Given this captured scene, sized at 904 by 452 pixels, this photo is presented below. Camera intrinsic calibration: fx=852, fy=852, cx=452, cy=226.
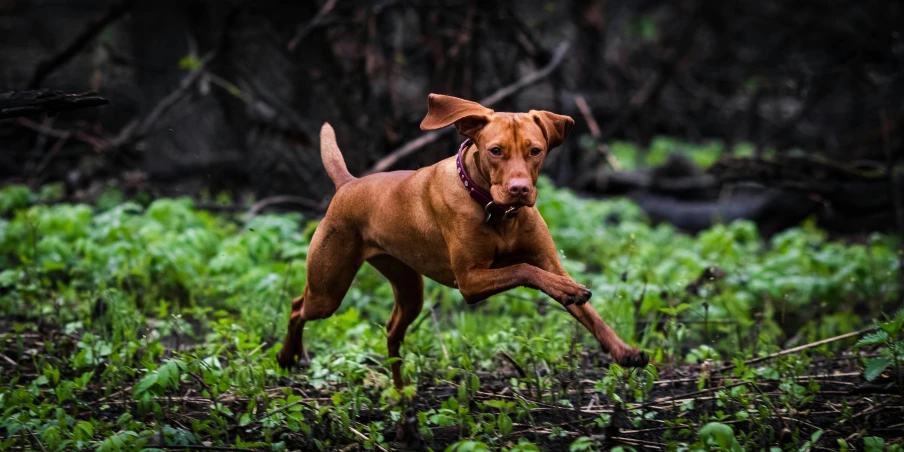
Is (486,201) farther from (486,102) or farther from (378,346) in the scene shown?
(486,102)

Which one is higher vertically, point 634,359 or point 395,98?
point 395,98

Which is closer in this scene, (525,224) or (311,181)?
(525,224)

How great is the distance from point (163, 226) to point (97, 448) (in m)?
4.29

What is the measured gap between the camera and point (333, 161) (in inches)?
195

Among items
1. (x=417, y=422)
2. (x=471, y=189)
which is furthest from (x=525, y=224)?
(x=417, y=422)

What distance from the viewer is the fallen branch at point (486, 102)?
7628 millimetres

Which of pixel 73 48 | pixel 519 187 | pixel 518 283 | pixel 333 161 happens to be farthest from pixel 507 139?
pixel 73 48

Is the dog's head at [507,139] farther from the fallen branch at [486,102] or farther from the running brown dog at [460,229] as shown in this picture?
the fallen branch at [486,102]

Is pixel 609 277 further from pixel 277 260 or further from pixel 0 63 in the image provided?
pixel 0 63

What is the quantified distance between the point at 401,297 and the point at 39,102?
83.6 inches

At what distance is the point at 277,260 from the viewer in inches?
283

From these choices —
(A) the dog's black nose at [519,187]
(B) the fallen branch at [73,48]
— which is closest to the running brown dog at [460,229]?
(A) the dog's black nose at [519,187]

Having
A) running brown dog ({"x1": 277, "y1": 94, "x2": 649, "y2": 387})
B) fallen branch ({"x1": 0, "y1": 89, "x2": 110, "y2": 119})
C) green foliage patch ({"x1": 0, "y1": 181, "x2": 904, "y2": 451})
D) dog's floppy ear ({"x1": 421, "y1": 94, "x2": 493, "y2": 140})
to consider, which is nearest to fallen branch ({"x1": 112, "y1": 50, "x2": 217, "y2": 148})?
green foliage patch ({"x1": 0, "y1": 181, "x2": 904, "y2": 451})

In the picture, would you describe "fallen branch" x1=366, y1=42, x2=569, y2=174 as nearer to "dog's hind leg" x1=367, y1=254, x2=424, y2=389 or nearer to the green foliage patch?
the green foliage patch
